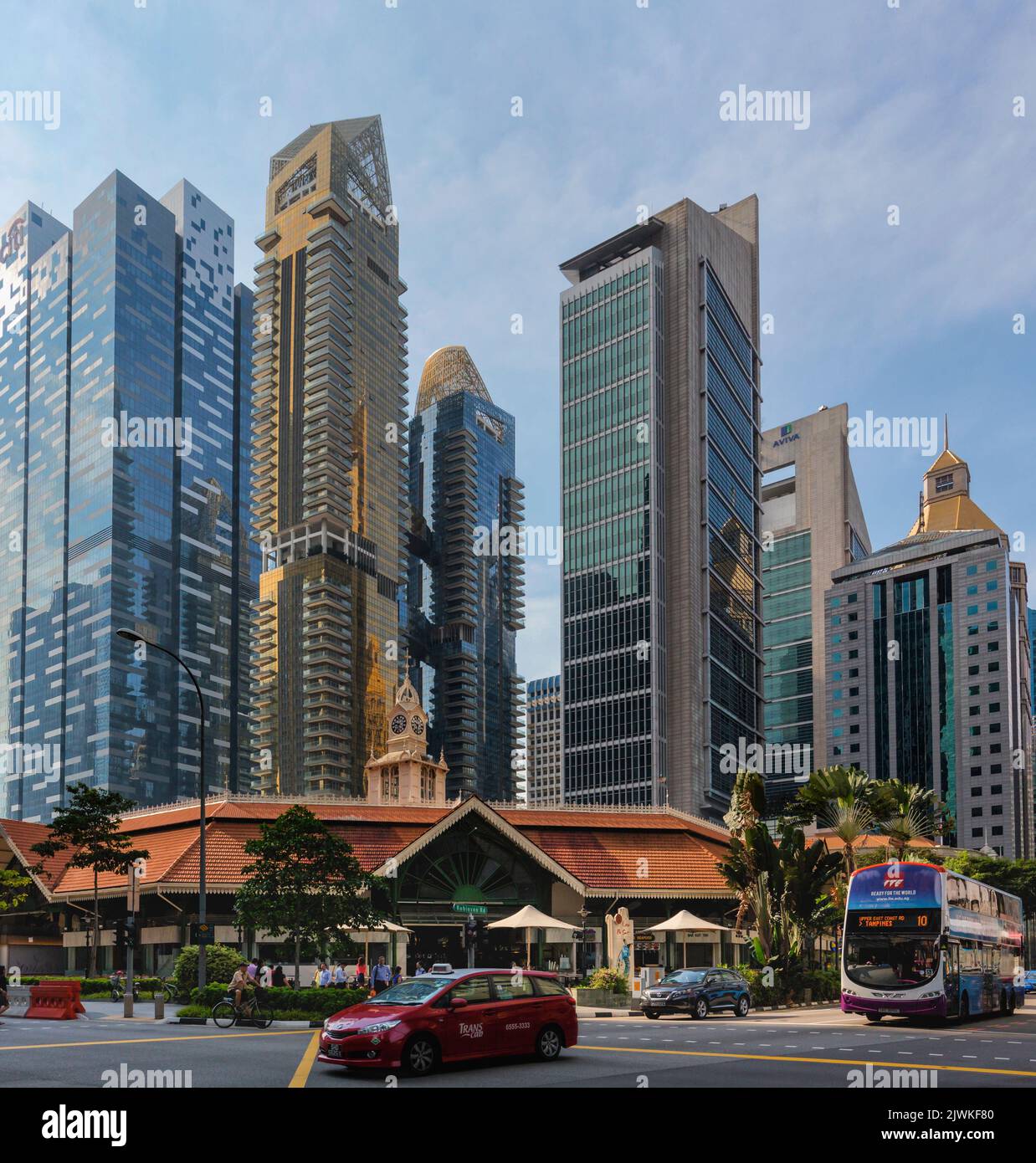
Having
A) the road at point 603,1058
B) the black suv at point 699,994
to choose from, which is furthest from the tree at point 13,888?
the black suv at point 699,994

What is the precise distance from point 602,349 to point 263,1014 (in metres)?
154

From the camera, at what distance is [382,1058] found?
21.3m

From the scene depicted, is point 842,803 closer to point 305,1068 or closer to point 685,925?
point 685,925

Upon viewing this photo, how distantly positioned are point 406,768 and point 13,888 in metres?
49.9

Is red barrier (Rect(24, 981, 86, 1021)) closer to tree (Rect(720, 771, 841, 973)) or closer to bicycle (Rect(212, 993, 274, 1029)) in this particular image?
bicycle (Rect(212, 993, 274, 1029))

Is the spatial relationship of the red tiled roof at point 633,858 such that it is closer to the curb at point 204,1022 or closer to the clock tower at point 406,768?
the curb at point 204,1022

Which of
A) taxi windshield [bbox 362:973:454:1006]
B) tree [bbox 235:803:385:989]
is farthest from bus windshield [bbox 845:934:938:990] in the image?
tree [bbox 235:803:385:989]

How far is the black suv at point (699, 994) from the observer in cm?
4103

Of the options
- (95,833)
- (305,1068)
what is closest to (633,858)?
(95,833)

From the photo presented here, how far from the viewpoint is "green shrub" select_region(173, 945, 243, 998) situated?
44875 millimetres

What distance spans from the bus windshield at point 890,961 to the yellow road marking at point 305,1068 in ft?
51.3
